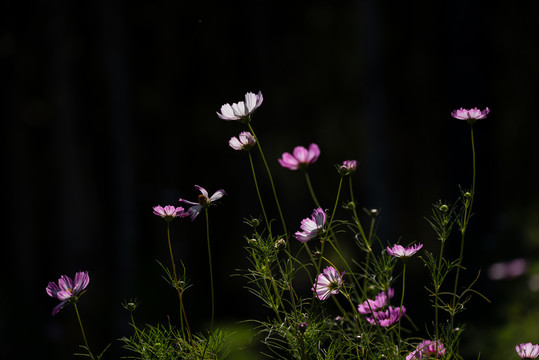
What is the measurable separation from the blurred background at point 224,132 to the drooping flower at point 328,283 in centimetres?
360

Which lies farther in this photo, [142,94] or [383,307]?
[142,94]

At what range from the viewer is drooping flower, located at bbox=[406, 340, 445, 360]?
48.4 inches

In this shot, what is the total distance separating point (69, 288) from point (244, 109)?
508 millimetres

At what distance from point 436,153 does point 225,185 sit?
14.1ft

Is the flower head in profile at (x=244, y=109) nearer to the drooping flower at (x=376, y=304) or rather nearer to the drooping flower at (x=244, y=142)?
the drooping flower at (x=244, y=142)

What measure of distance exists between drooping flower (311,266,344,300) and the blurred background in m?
3.60

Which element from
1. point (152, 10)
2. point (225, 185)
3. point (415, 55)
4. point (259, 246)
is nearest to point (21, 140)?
point (152, 10)

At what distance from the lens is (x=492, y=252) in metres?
6.72

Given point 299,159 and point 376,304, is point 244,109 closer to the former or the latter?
point 299,159

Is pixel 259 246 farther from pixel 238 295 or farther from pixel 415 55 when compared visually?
pixel 415 55

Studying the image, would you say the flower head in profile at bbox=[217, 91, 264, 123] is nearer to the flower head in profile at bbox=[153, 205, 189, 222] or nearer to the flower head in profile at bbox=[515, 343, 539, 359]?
the flower head in profile at bbox=[153, 205, 189, 222]

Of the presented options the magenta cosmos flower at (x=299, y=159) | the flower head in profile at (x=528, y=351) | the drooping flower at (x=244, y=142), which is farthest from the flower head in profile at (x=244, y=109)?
the flower head in profile at (x=528, y=351)

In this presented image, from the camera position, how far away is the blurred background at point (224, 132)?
23.1 feet

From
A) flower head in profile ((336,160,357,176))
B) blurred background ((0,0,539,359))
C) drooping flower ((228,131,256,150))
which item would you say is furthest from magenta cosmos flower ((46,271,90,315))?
blurred background ((0,0,539,359))
